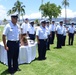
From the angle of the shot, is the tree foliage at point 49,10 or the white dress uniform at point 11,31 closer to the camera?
the white dress uniform at point 11,31

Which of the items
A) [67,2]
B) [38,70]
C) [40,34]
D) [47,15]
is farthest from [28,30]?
[67,2]

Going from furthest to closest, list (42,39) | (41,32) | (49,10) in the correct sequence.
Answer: (49,10)
(42,39)
(41,32)

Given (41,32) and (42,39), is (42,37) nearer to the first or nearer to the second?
(42,39)

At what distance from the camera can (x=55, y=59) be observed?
11367mm

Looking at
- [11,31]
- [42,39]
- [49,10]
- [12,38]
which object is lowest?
[42,39]

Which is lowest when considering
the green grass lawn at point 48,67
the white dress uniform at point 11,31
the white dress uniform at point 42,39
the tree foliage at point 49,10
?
the green grass lawn at point 48,67

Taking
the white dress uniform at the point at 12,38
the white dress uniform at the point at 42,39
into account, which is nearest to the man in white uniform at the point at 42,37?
the white dress uniform at the point at 42,39

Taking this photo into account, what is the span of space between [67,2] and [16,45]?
71557mm

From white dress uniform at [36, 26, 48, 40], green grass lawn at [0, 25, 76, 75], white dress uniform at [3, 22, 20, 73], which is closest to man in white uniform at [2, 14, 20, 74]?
white dress uniform at [3, 22, 20, 73]

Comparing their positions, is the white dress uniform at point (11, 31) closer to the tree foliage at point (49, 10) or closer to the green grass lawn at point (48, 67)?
the green grass lawn at point (48, 67)

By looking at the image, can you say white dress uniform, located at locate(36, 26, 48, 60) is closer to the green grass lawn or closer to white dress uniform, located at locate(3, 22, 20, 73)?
the green grass lawn

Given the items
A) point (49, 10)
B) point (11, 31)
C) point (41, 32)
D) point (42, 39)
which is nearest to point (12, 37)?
point (11, 31)

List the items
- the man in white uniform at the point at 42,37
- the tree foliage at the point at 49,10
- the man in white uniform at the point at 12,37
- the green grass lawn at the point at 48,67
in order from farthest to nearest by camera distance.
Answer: the tree foliage at the point at 49,10, the man in white uniform at the point at 42,37, the green grass lawn at the point at 48,67, the man in white uniform at the point at 12,37

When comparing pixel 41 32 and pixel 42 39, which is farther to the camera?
pixel 42 39
